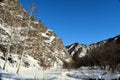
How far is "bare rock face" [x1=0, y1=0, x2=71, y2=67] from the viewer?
51.3 metres

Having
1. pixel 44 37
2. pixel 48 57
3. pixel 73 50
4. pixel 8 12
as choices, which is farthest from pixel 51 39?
pixel 73 50

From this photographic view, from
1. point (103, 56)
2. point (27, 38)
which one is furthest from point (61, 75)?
point (27, 38)

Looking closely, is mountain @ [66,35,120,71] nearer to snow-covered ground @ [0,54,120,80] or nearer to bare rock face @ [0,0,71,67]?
snow-covered ground @ [0,54,120,80]

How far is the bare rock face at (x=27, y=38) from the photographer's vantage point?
168 ft

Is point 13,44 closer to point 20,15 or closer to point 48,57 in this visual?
point 48,57

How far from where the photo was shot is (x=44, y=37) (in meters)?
69.2

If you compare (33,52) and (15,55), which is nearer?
(15,55)

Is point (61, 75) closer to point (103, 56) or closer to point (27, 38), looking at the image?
point (103, 56)

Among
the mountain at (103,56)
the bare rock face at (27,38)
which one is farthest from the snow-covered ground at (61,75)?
the bare rock face at (27,38)

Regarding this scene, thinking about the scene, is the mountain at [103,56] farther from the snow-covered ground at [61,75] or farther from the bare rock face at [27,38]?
the bare rock face at [27,38]

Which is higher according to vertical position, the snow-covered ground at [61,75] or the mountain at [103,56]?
the mountain at [103,56]

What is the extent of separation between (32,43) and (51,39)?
14.4 meters

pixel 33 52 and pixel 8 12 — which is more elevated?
pixel 8 12

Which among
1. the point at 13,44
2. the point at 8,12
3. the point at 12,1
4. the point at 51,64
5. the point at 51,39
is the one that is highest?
the point at 12,1
